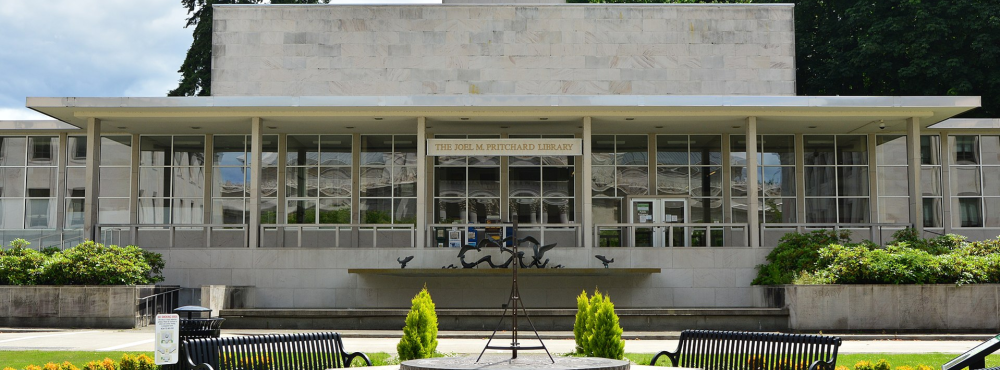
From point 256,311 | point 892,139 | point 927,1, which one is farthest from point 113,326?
point 927,1

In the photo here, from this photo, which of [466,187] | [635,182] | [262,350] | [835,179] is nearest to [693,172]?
[635,182]

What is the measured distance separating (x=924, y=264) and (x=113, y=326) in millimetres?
17080

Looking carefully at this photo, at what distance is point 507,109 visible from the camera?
2488cm

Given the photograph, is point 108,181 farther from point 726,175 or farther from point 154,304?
point 726,175

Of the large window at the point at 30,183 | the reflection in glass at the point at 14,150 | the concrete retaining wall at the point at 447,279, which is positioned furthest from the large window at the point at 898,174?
the reflection in glass at the point at 14,150

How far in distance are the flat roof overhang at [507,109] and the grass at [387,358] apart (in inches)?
426

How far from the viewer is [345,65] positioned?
31.0 m

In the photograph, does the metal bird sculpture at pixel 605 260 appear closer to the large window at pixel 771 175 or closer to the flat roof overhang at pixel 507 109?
the flat roof overhang at pixel 507 109

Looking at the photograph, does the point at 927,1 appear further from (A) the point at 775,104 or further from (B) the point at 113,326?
(B) the point at 113,326

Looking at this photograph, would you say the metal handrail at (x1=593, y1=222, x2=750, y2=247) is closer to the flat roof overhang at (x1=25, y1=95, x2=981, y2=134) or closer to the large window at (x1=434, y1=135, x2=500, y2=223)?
the flat roof overhang at (x1=25, y1=95, x2=981, y2=134)

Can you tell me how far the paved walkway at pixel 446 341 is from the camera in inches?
619

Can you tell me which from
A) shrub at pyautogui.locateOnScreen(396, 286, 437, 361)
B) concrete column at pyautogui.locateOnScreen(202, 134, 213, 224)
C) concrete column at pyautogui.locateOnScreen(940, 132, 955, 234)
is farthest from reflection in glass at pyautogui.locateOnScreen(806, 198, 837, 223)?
shrub at pyautogui.locateOnScreen(396, 286, 437, 361)

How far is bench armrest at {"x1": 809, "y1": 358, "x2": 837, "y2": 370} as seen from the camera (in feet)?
34.2

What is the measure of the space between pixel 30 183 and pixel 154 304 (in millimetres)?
12155
